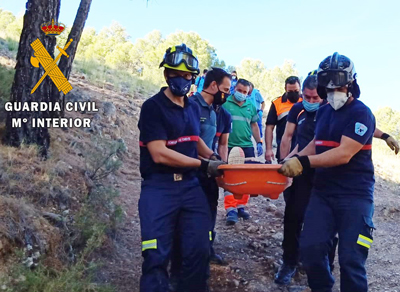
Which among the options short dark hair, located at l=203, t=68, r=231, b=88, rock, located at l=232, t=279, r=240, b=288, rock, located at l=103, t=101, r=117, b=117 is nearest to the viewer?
rock, located at l=232, t=279, r=240, b=288

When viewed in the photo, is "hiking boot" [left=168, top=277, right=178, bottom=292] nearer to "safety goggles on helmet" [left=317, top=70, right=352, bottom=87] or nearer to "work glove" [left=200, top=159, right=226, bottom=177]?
"work glove" [left=200, top=159, right=226, bottom=177]

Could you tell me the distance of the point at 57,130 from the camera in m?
7.27

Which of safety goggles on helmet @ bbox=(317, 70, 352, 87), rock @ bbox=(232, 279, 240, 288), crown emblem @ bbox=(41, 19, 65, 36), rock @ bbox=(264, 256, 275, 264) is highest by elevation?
crown emblem @ bbox=(41, 19, 65, 36)

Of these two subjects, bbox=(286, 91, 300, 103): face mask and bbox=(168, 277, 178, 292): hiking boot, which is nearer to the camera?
bbox=(168, 277, 178, 292): hiking boot

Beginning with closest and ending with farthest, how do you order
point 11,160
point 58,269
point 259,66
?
point 58,269 → point 11,160 → point 259,66

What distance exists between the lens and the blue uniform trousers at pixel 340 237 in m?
3.01

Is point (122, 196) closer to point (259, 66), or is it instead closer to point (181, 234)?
point (181, 234)

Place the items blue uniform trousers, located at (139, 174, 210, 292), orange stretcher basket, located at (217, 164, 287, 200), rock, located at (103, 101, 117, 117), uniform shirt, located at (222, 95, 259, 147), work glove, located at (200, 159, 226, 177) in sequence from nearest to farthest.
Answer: blue uniform trousers, located at (139, 174, 210, 292) → orange stretcher basket, located at (217, 164, 287, 200) → work glove, located at (200, 159, 226, 177) → uniform shirt, located at (222, 95, 259, 147) → rock, located at (103, 101, 117, 117)

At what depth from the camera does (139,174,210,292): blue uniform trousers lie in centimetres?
294

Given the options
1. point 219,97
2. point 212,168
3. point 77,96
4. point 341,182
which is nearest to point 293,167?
point 341,182

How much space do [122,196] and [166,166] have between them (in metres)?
3.74

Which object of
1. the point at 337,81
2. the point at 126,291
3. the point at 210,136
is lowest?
the point at 126,291

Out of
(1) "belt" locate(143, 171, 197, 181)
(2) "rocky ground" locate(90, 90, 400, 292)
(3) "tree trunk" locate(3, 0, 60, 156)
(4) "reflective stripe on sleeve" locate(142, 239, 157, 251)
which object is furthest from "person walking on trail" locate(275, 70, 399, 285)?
(3) "tree trunk" locate(3, 0, 60, 156)

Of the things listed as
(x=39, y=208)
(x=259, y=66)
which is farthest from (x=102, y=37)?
(x=39, y=208)
